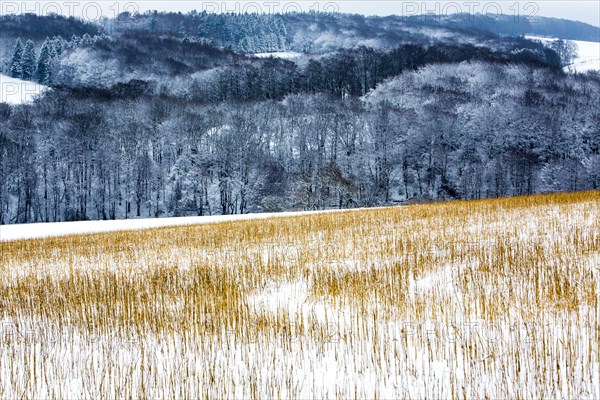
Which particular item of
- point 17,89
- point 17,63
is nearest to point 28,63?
point 17,63

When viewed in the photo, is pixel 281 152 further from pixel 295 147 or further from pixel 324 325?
pixel 324 325

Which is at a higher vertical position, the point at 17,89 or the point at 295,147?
the point at 17,89

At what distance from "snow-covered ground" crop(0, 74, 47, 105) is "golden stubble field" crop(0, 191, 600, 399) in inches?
4176

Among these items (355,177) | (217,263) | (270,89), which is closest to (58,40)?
(270,89)

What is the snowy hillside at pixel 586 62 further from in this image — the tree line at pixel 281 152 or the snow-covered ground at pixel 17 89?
the snow-covered ground at pixel 17 89

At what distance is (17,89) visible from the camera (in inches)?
4333

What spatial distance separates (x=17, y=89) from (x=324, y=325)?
414 ft

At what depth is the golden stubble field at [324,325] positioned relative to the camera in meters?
4.82

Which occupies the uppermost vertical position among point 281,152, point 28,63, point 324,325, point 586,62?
point 586,62

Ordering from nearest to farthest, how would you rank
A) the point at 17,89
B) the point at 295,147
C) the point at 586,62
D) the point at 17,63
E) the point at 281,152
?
the point at 281,152
the point at 295,147
the point at 17,89
the point at 17,63
the point at 586,62

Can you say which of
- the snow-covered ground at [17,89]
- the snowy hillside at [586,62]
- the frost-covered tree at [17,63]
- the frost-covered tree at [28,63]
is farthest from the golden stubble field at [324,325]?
the snowy hillside at [586,62]

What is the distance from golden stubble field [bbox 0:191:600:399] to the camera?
4.82 metres

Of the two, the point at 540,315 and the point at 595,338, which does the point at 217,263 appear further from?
the point at 595,338

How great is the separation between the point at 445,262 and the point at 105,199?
64.2 meters
